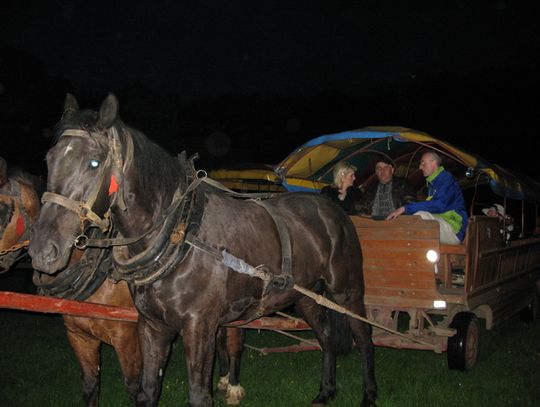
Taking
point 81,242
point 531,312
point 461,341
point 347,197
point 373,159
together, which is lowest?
point 531,312

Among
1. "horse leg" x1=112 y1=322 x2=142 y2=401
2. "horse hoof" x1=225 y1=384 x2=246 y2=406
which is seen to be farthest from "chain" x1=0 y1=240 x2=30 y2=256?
"horse hoof" x1=225 y1=384 x2=246 y2=406

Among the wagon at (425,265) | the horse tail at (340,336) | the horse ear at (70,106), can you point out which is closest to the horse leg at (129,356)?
the horse ear at (70,106)

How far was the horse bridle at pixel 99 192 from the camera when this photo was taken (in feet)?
8.21

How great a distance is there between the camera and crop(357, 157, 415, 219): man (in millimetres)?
6027

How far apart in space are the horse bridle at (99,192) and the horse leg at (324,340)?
234cm

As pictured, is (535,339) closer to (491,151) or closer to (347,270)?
(347,270)

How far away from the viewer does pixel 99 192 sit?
8.55 feet

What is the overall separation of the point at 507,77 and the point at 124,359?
3451 cm

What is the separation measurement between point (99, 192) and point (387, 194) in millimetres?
4197

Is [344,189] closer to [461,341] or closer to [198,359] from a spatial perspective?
[461,341]

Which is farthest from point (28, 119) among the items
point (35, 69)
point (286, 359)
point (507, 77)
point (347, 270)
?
point (507, 77)

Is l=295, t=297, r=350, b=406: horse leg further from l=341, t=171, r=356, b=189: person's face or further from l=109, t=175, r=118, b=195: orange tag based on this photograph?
l=109, t=175, r=118, b=195: orange tag

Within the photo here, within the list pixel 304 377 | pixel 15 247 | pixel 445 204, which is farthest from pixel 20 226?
pixel 445 204

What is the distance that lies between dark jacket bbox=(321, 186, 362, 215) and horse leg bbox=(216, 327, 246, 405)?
6.16 feet
